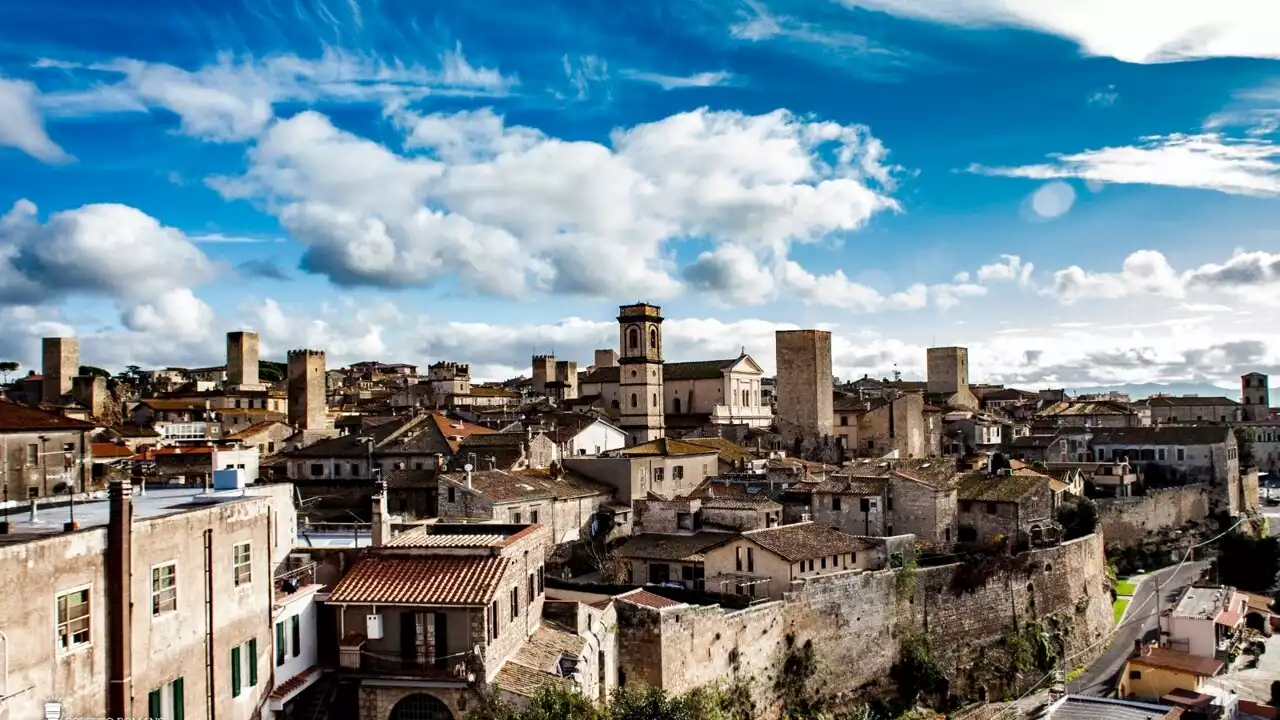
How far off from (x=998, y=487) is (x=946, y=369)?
62.5 meters

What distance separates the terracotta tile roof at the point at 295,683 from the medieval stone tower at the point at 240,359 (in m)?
88.6

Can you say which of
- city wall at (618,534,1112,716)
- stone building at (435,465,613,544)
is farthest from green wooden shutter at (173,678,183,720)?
stone building at (435,465,613,544)

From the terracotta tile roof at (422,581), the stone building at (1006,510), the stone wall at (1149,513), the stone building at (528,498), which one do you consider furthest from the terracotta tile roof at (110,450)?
the stone wall at (1149,513)

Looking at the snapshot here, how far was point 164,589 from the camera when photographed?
51.5 ft

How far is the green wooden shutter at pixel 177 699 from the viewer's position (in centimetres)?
1587

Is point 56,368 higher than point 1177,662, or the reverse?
point 56,368

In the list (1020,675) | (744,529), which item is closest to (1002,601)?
(1020,675)

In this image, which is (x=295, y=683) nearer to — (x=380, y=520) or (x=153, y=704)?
(x=153, y=704)

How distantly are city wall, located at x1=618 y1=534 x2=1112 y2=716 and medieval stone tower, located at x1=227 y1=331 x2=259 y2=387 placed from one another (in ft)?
268

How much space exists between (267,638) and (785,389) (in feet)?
188

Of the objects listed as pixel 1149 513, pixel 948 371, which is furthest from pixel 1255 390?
pixel 1149 513

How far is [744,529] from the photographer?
129 feet

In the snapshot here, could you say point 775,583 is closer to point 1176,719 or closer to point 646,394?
point 1176,719

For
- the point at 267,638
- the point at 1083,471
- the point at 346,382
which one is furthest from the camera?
the point at 346,382
